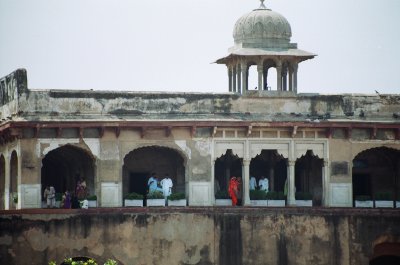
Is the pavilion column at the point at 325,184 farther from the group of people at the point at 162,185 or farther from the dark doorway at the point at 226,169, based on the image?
the group of people at the point at 162,185

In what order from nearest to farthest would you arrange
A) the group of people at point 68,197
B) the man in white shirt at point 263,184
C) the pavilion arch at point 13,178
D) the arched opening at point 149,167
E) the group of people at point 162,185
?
the group of people at point 68,197, the group of people at point 162,185, the pavilion arch at point 13,178, the man in white shirt at point 263,184, the arched opening at point 149,167

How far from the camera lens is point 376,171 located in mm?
54406

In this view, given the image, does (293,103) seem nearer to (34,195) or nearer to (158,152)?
(158,152)

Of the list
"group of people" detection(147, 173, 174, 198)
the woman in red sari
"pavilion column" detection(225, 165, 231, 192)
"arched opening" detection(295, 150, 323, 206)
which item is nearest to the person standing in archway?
"group of people" detection(147, 173, 174, 198)

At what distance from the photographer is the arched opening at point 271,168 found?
177 feet

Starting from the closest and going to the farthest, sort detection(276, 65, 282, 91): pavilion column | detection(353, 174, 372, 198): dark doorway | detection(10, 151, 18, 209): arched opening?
detection(10, 151, 18, 209): arched opening → detection(276, 65, 282, 91): pavilion column → detection(353, 174, 372, 198): dark doorway

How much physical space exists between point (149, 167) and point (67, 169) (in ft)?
10.2

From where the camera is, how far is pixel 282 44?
53.4 metres

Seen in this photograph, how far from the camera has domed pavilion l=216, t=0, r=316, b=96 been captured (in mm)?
52781

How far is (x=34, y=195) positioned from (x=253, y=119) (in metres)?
8.04

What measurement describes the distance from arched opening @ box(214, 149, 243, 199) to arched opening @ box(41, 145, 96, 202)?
15.5 feet

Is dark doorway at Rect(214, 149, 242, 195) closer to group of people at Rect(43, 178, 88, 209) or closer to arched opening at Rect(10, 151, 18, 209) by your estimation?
group of people at Rect(43, 178, 88, 209)

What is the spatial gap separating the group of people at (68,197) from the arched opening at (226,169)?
551 cm

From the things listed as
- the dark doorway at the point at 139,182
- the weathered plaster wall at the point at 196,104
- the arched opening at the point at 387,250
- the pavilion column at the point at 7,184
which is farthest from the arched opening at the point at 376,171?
the pavilion column at the point at 7,184
